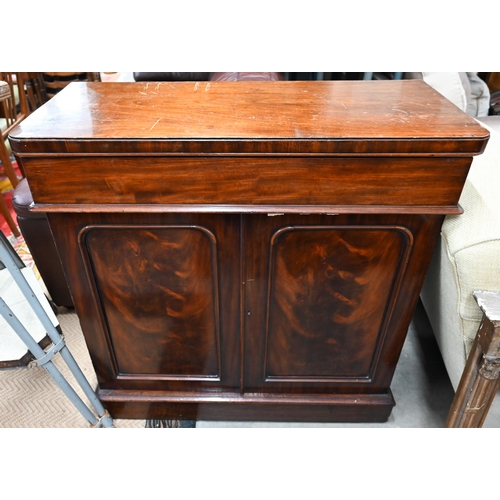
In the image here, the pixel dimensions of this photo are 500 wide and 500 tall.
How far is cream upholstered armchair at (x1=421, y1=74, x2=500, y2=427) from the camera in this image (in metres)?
0.64

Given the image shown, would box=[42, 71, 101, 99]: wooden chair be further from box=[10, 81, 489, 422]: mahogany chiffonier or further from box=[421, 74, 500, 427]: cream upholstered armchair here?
box=[421, 74, 500, 427]: cream upholstered armchair

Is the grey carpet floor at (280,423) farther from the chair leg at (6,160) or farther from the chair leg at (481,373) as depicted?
the chair leg at (6,160)

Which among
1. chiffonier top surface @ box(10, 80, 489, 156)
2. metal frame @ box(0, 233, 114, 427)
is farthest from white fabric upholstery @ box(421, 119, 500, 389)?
metal frame @ box(0, 233, 114, 427)

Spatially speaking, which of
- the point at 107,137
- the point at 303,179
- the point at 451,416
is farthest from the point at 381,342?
the point at 107,137

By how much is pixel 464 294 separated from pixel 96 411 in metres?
0.78

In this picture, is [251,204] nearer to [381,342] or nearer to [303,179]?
[303,179]

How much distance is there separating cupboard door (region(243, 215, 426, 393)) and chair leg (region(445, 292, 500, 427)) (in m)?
0.14

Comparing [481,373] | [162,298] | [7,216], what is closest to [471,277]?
[481,373]

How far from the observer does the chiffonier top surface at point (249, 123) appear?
0.56 metres

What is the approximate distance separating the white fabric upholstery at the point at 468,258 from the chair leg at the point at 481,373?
0.03m

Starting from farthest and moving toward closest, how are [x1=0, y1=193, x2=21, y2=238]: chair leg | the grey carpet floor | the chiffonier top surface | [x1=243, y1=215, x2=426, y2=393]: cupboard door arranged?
[x1=0, y1=193, x2=21, y2=238]: chair leg
the grey carpet floor
[x1=243, y1=215, x2=426, y2=393]: cupboard door
the chiffonier top surface

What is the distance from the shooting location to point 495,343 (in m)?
0.61

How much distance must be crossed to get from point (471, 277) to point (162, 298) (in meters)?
0.53

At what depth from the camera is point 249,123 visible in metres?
0.60
